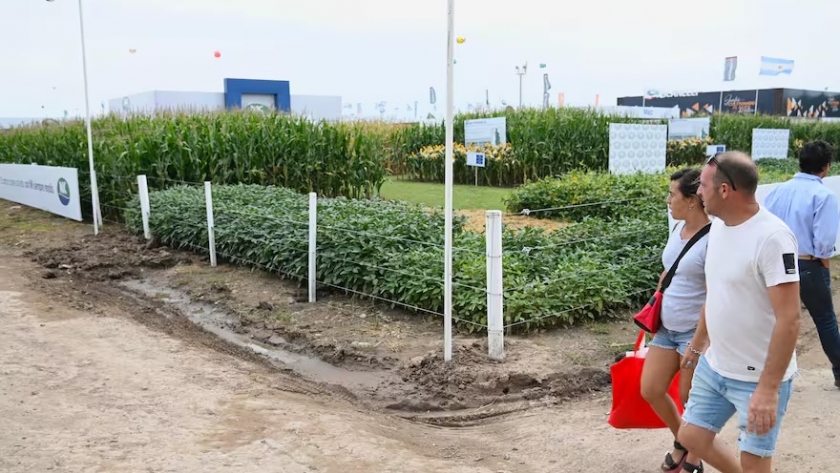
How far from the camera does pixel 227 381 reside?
5.45 metres

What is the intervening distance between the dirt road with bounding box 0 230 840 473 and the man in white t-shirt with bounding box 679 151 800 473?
1286 mm

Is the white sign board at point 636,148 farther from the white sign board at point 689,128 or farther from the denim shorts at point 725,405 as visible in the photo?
the denim shorts at point 725,405

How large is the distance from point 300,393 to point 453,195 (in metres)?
14.0

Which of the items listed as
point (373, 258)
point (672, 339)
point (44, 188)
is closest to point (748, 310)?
point (672, 339)

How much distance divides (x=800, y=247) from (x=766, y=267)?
2.61 metres

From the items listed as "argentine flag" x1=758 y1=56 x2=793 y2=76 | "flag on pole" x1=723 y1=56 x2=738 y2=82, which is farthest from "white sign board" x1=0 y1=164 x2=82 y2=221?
"argentine flag" x1=758 y1=56 x2=793 y2=76

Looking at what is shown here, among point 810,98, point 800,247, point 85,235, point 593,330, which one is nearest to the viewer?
point 800,247

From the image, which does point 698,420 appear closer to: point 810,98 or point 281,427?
point 281,427

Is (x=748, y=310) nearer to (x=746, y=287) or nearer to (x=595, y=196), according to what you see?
(x=746, y=287)

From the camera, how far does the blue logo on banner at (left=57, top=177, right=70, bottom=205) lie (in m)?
14.5

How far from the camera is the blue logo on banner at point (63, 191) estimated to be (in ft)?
47.5

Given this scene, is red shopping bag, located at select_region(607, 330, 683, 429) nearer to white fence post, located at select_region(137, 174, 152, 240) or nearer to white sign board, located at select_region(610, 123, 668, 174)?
white fence post, located at select_region(137, 174, 152, 240)

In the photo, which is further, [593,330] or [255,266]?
[255,266]

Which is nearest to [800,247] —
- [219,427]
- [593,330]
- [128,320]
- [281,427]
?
[593,330]
